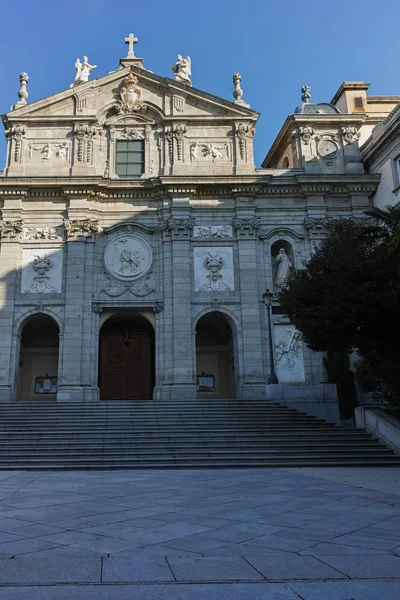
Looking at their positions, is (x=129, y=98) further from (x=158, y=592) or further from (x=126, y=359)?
(x=158, y=592)

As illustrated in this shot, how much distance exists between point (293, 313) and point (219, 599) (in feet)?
53.3

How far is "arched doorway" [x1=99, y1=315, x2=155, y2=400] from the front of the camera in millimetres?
28594

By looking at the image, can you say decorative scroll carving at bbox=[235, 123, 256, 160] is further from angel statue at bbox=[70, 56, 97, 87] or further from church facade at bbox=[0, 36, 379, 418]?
angel statue at bbox=[70, 56, 97, 87]

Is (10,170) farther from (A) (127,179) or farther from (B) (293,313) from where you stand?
(B) (293,313)

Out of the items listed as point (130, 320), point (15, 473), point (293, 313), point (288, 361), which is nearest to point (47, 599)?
point (15, 473)

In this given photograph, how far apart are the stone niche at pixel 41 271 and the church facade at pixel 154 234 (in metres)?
0.07

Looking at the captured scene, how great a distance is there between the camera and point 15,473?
14602mm

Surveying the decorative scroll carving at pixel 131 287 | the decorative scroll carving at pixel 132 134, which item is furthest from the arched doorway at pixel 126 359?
the decorative scroll carving at pixel 132 134

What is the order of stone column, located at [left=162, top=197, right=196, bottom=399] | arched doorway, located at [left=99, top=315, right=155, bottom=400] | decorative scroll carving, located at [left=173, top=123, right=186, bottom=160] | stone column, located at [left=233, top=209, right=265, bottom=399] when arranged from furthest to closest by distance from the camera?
decorative scroll carving, located at [left=173, top=123, right=186, bottom=160], arched doorway, located at [left=99, top=315, right=155, bottom=400], stone column, located at [left=233, top=209, right=265, bottom=399], stone column, located at [left=162, top=197, right=196, bottom=399]

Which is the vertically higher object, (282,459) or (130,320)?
(130,320)

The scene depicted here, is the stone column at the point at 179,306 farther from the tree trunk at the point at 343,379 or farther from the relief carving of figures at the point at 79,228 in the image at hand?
the tree trunk at the point at 343,379

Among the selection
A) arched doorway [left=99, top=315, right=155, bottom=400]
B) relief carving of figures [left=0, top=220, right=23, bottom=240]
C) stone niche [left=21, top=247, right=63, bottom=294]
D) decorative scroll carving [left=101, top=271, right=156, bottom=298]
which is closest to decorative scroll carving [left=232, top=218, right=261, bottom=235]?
decorative scroll carving [left=101, top=271, right=156, bottom=298]

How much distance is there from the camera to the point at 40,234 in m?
28.5

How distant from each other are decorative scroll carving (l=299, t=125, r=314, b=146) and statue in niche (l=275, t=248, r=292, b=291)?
6.77 meters
